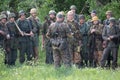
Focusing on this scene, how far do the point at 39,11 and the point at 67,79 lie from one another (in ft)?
48.3

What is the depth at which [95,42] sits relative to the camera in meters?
18.9

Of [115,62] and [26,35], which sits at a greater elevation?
[26,35]

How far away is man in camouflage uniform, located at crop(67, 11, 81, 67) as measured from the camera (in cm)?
1798

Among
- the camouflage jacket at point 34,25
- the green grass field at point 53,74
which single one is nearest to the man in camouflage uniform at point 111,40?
the green grass field at point 53,74

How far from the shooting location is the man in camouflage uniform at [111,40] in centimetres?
1800

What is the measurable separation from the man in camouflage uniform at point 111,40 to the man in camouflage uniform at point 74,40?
0.98m

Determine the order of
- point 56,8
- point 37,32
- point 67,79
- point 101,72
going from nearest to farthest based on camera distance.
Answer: point 67,79, point 101,72, point 37,32, point 56,8

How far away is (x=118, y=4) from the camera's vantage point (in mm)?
23906

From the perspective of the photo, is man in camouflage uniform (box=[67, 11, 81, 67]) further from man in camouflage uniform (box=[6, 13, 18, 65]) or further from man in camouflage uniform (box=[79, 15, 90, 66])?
man in camouflage uniform (box=[6, 13, 18, 65])

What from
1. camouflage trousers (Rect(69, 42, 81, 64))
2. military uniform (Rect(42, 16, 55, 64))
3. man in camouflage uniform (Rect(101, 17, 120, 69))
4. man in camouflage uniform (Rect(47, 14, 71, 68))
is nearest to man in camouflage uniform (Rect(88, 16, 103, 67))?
man in camouflage uniform (Rect(101, 17, 120, 69))

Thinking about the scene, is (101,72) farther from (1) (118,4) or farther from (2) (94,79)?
(1) (118,4)

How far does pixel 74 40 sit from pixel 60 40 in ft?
7.08

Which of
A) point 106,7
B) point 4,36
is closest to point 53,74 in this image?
point 4,36

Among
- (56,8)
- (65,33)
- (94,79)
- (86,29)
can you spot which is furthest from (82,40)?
(56,8)
